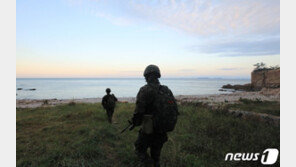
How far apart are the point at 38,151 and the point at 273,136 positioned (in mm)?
8506

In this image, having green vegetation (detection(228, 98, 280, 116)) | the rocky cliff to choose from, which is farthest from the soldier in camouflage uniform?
the rocky cliff

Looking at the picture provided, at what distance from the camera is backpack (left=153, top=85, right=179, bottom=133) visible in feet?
11.5

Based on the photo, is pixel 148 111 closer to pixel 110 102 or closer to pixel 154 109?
pixel 154 109

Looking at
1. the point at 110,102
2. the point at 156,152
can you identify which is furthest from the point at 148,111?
the point at 110,102

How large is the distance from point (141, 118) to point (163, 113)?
20.3 inches

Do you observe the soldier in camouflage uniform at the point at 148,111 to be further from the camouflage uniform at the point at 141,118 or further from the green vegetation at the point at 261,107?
the green vegetation at the point at 261,107

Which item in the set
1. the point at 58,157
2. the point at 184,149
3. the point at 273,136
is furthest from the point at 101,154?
the point at 273,136

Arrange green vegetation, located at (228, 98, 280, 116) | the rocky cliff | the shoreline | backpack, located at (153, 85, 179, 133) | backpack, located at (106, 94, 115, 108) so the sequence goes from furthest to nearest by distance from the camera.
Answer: the rocky cliff → the shoreline → green vegetation, located at (228, 98, 280, 116) → backpack, located at (106, 94, 115, 108) → backpack, located at (153, 85, 179, 133)

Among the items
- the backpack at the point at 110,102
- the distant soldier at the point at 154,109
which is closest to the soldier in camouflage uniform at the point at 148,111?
the distant soldier at the point at 154,109

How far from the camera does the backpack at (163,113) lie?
11.5ft

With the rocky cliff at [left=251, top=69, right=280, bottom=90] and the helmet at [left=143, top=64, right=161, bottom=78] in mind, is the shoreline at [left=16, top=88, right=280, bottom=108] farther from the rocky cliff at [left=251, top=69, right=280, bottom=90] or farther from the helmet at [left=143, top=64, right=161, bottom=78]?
the rocky cliff at [left=251, top=69, right=280, bottom=90]

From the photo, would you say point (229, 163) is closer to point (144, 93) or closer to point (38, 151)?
point (144, 93)

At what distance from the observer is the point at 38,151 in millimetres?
5703

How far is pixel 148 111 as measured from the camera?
3689 millimetres
